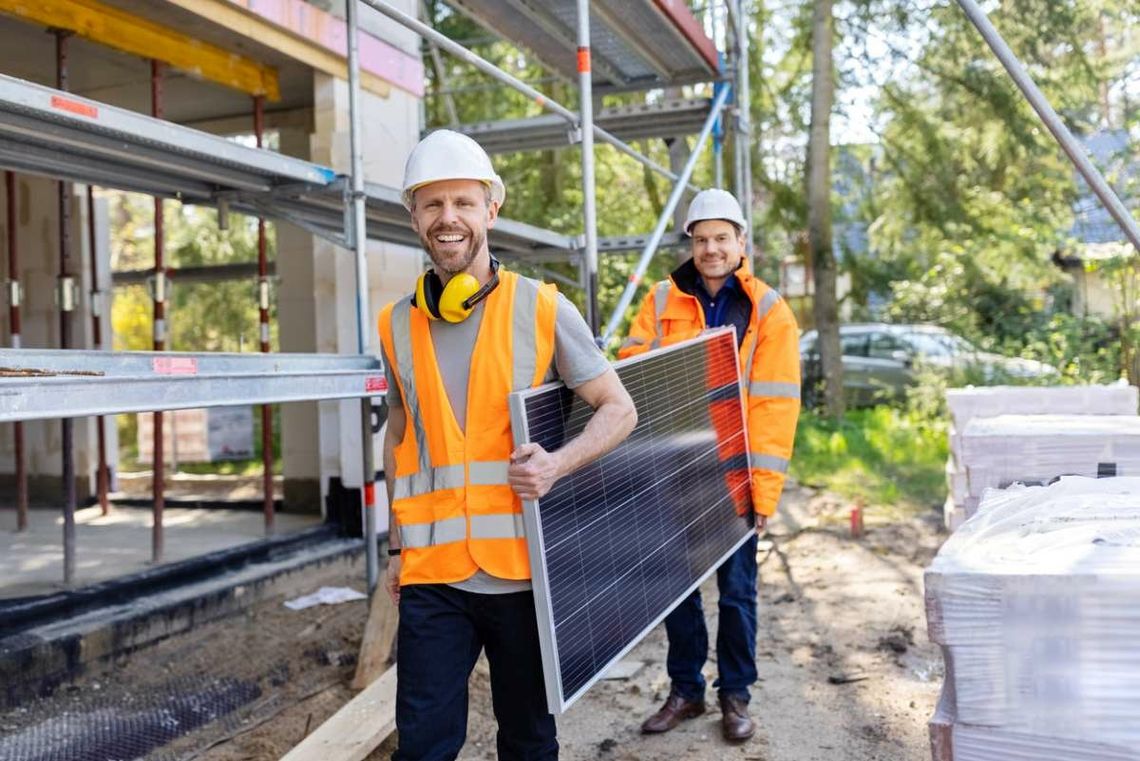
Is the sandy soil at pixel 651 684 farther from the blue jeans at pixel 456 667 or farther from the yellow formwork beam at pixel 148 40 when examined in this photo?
the yellow formwork beam at pixel 148 40

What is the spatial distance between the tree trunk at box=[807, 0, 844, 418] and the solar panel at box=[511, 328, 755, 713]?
10.1 m

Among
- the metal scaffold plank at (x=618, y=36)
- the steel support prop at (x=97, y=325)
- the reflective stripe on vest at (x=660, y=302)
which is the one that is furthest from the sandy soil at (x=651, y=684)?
the metal scaffold plank at (x=618, y=36)

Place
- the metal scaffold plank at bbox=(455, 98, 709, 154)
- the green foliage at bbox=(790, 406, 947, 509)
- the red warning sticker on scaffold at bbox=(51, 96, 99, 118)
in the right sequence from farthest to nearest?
the green foliage at bbox=(790, 406, 947, 509), the metal scaffold plank at bbox=(455, 98, 709, 154), the red warning sticker on scaffold at bbox=(51, 96, 99, 118)

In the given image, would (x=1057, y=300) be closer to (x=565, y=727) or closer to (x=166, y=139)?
(x=565, y=727)

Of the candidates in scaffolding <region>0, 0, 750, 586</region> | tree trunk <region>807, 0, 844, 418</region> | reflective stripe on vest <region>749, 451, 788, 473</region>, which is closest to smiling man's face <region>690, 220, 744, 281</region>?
reflective stripe on vest <region>749, 451, 788, 473</region>

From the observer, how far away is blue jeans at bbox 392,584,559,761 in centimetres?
275

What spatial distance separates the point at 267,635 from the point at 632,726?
206 cm

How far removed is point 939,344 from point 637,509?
12.4m

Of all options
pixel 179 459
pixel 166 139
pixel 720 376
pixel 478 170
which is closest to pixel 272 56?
pixel 166 139

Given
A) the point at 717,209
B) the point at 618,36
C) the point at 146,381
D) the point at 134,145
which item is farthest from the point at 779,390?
the point at 618,36

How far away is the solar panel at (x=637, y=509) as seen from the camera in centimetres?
279

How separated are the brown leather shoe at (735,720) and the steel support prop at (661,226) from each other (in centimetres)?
155

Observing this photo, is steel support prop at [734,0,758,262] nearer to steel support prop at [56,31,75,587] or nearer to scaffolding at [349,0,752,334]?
scaffolding at [349,0,752,334]

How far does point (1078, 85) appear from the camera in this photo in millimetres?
13094
